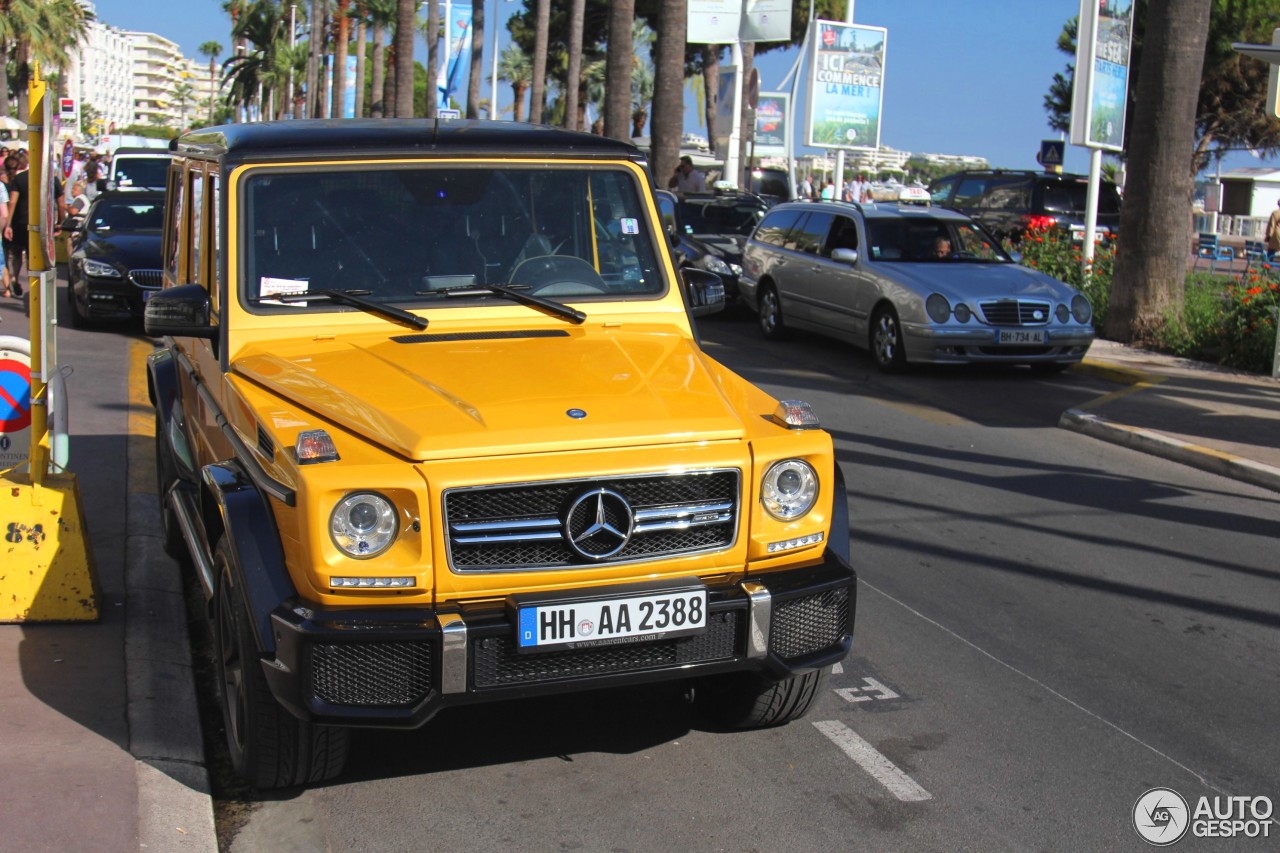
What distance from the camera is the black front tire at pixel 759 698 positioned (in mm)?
4887

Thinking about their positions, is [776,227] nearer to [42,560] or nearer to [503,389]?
[42,560]

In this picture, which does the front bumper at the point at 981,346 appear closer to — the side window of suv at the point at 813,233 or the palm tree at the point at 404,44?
the side window of suv at the point at 813,233

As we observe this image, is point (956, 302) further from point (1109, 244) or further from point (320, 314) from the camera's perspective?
point (320, 314)

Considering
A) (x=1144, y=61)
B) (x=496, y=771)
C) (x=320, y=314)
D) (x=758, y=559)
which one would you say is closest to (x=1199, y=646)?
(x=758, y=559)

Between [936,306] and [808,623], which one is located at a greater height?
[936,306]

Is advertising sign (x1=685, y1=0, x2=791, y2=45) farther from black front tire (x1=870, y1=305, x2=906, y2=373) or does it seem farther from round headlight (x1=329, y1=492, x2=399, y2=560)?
round headlight (x1=329, y1=492, x2=399, y2=560)

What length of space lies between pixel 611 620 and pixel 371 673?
0.70 m

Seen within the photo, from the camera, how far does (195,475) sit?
582 cm

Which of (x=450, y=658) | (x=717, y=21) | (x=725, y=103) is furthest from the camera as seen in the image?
(x=725, y=103)

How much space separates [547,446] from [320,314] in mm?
1426

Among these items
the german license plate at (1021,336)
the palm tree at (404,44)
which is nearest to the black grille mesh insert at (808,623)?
the german license plate at (1021,336)

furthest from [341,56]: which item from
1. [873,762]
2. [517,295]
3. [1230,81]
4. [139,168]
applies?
[873,762]

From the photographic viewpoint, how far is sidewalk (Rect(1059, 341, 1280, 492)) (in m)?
10.1

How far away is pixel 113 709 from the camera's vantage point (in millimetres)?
4957
